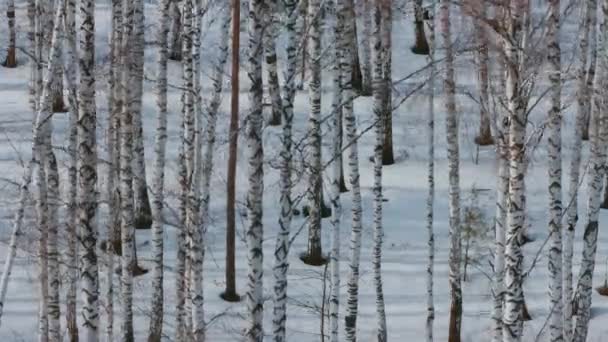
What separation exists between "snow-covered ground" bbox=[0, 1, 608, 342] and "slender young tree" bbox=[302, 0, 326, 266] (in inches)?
16.2

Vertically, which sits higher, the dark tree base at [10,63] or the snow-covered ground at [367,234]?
the dark tree base at [10,63]

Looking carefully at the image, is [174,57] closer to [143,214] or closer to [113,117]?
[143,214]

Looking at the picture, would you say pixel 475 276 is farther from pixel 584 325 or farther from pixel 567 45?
pixel 567 45

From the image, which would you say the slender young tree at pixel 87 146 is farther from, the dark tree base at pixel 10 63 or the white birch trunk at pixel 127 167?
the dark tree base at pixel 10 63

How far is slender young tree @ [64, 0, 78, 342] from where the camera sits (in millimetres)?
10461

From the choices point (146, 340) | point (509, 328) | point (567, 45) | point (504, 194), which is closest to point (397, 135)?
point (567, 45)

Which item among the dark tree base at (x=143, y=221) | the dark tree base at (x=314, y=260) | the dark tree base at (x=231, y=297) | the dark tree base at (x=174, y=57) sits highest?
the dark tree base at (x=174, y=57)

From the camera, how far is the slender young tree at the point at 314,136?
36.0ft

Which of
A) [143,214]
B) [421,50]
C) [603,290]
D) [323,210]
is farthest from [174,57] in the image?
[603,290]

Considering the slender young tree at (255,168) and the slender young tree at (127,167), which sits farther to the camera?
the slender young tree at (127,167)

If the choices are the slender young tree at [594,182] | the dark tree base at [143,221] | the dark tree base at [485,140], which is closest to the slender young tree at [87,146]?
the slender young tree at [594,182]

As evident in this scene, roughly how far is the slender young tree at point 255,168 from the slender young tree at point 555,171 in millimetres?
3461

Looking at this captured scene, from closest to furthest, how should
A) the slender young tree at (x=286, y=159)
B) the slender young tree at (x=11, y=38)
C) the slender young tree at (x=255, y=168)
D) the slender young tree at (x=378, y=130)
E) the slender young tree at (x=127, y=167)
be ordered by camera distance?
1. the slender young tree at (x=255, y=168)
2. the slender young tree at (x=286, y=159)
3. the slender young tree at (x=378, y=130)
4. the slender young tree at (x=127, y=167)
5. the slender young tree at (x=11, y=38)

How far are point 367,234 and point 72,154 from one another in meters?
8.91
